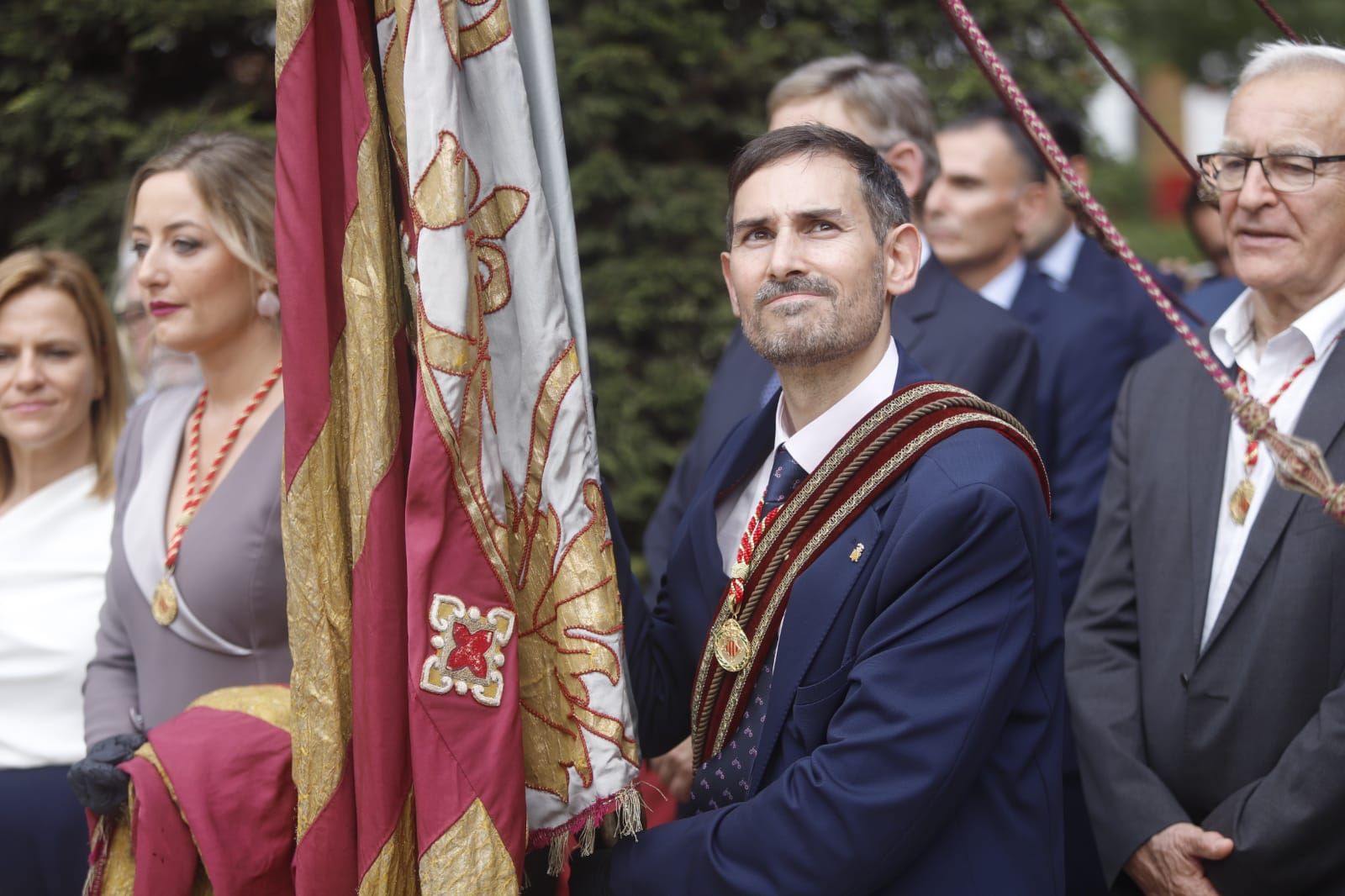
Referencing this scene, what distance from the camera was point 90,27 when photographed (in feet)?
15.8

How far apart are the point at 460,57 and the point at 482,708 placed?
1.03 m

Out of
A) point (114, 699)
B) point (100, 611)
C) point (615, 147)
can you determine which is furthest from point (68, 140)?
point (114, 699)

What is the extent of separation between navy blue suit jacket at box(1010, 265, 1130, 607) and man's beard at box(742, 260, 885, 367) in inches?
45.1

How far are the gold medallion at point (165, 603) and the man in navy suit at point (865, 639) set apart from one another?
102 centimetres

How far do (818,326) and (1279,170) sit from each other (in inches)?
41.3

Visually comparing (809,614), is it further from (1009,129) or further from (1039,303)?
(1009,129)

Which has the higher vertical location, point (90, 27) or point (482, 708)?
point (90, 27)

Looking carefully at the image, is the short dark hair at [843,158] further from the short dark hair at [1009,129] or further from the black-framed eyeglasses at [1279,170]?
the short dark hair at [1009,129]

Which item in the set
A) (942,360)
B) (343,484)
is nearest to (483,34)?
(343,484)

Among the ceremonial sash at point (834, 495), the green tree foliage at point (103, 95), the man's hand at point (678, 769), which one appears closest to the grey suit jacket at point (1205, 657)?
the ceremonial sash at point (834, 495)

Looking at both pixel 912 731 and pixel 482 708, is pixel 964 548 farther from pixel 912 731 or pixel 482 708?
pixel 482 708

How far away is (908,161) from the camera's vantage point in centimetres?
349

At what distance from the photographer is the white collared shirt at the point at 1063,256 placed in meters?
5.19

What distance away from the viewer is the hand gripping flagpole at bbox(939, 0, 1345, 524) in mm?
2115
